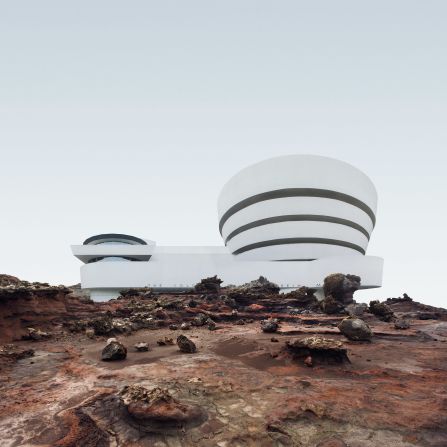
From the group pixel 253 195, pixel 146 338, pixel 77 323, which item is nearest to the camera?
pixel 146 338

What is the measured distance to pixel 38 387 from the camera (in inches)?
202

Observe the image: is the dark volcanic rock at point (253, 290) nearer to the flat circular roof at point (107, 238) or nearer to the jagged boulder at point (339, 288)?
the jagged boulder at point (339, 288)

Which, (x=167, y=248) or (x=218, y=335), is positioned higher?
(x=167, y=248)

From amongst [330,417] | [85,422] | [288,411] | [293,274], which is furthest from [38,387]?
[293,274]

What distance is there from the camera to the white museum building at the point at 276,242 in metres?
40.4

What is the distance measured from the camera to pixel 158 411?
3.66 metres

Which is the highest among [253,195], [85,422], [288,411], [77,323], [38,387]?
[253,195]

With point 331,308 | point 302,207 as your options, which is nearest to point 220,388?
point 331,308

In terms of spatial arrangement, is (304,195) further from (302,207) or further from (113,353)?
(113,353)

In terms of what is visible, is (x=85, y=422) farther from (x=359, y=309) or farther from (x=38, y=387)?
(x=359, y=309)

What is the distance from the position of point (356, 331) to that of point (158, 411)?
8.26 m

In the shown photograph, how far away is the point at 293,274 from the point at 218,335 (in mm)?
31358

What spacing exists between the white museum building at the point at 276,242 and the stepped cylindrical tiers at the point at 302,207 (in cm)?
16

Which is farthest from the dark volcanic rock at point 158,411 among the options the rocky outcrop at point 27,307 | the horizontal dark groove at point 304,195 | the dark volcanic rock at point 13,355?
the horizontal dark groove at point 304,195
